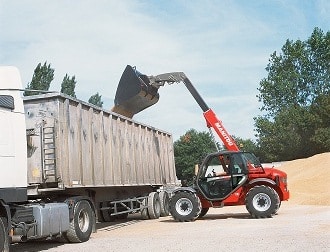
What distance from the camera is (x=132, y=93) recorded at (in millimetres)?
17016

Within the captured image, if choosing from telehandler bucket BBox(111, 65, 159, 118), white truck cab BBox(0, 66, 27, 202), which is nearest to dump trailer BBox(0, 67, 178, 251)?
white truck cab BBox(0, 66, 27, 202)

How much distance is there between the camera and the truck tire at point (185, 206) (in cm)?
1602

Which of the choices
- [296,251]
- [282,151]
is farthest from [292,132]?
[296,251]

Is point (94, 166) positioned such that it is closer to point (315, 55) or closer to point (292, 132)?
point (292, 132)

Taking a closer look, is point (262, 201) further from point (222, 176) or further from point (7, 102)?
point (7, 102)

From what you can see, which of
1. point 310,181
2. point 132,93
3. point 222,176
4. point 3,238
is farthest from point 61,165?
point 310,181

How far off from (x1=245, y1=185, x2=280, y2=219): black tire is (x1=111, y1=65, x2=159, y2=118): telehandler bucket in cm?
475

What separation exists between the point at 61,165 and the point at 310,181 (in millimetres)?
26789

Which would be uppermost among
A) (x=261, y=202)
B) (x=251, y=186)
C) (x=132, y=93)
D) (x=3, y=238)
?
(x=132, y=93)

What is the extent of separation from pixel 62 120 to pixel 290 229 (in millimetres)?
5989

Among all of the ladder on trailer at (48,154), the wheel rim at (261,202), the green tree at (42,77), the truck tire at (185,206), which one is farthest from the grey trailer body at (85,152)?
the green tree at (42,77)

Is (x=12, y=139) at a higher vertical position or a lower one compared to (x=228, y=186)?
higher

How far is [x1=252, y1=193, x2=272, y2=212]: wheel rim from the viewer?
51.5 feet

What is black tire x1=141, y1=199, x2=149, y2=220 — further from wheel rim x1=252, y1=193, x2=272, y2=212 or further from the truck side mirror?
the truck side mirror
